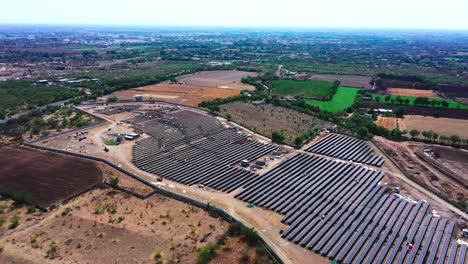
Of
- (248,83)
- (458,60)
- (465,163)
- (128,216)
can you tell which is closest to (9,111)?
(128,216)

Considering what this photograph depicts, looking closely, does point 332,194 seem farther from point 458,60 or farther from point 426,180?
point 458,60

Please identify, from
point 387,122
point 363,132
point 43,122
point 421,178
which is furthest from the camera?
point 387,122

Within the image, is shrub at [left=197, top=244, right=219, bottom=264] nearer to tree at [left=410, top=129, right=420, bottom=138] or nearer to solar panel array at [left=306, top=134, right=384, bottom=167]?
solar panel array at [left=306, top=134, right=384, bottom=167]

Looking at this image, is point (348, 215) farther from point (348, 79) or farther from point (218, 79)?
point (348, 79)

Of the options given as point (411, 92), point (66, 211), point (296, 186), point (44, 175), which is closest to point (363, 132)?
point (296, 186)

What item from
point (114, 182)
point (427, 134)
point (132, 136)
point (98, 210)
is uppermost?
point (427, 134)

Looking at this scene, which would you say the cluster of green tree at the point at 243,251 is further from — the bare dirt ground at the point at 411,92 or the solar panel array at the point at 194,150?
the bare dirt ground at the point at 411,92

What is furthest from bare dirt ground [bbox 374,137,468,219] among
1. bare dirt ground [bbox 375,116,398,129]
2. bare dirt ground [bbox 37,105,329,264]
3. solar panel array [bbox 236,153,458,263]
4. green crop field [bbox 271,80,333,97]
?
green crop field [bbox 271,80,333,97]
